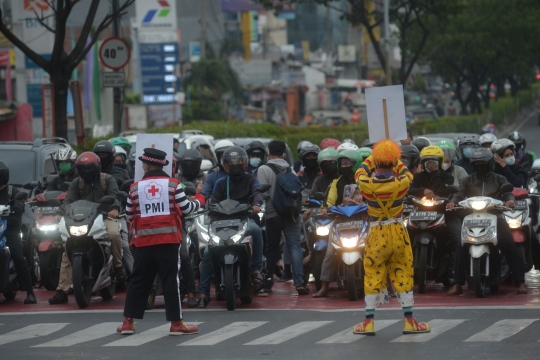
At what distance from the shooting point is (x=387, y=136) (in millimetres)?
11641

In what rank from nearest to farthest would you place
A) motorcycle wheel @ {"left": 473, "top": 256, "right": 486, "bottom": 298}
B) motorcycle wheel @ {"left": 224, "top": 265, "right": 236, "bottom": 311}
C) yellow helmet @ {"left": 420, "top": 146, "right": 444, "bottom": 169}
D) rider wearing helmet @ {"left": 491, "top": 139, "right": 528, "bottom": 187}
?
motorcycle wheel @ {"left": 224, "top": 265, "right": 236, "bottom": 311} < motorcycle wheel @ {"left": 473, "top": 256, "right": 486, "bottom": 298} < yellow helmet @ {"left": 420, "top": 146, "right": 444, "bottom": 169} < rider wearing helmet @ {"left": 491, "top": 139, "right": 528, "bottom": 187}

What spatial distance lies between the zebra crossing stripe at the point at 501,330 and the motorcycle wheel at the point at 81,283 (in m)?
4.61

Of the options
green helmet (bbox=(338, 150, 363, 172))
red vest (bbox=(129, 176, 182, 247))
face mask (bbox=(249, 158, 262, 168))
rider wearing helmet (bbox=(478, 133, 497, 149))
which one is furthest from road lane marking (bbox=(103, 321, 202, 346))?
rider wearing helmet (bbox=(478, 133, 497, 149))

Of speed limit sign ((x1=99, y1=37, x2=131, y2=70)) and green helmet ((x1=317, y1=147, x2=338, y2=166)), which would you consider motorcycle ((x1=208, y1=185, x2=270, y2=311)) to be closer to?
green helmet ((x1=317, y1=147, x2=338, y2=166))

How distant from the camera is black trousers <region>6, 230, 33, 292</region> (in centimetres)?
1340

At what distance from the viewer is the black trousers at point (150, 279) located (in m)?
10.7

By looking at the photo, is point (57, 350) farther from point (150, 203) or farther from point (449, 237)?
point (449, 237)

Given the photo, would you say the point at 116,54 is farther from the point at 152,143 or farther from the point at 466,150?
the point at 152,143

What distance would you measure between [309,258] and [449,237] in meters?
1.93

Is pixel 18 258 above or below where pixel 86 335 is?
above

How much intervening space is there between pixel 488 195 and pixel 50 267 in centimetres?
553

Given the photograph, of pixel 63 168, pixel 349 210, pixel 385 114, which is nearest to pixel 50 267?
pixel 63 168

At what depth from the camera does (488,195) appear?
513 inches

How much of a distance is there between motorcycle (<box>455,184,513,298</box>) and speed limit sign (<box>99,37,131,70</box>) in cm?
1094
